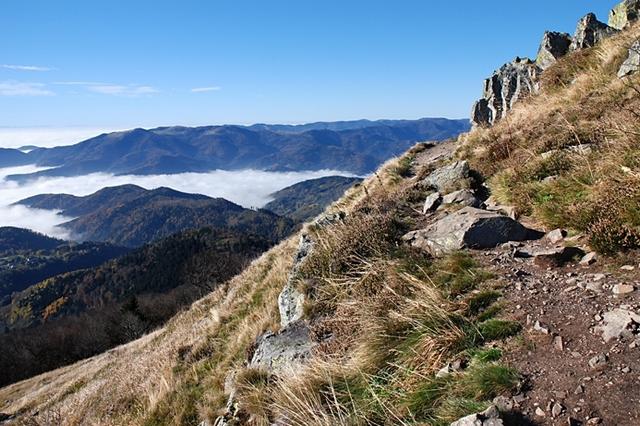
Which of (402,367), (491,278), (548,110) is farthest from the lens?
(548,110)

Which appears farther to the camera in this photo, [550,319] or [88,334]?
[88,334]

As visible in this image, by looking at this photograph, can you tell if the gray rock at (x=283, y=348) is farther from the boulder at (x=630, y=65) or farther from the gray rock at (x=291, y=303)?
the boulder at (x=630, y=65)

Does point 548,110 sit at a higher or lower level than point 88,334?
higher

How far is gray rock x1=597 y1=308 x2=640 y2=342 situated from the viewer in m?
4.15

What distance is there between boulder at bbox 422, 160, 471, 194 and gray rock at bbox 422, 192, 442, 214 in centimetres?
49

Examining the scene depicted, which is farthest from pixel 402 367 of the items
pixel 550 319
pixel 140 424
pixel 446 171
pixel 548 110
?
pixel 548 110

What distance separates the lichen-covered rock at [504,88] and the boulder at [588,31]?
84.2 inches

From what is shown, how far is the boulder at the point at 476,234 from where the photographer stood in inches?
281

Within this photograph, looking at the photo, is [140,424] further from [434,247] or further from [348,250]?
[434,247]

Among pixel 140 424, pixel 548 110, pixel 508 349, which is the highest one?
pixel 548 110

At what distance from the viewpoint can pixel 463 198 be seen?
9656 millimetres

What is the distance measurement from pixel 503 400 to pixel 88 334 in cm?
10997

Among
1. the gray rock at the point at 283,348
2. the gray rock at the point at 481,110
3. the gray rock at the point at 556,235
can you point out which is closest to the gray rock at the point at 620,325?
the gray rock at the point at 556,235

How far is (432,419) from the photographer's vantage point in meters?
4.11
